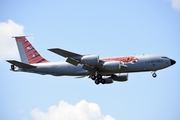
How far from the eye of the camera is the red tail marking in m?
56.1

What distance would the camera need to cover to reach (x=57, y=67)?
171 feet

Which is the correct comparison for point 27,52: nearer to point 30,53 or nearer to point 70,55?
point 30,53

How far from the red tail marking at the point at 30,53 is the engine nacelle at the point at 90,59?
10237 mm

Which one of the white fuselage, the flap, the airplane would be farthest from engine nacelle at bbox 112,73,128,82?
the flap

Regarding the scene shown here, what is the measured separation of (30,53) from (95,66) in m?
12.7

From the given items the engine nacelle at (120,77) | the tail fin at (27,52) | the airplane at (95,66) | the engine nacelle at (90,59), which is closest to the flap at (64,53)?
the airplane at (95,66)

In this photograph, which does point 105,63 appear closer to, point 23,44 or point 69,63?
point 69,63

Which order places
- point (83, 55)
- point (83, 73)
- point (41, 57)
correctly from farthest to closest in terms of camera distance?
point (41, 57) → point (83, 73) → point (83, 55)

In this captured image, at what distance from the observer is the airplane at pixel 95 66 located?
4759cm

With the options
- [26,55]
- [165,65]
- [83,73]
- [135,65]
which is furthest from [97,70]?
[26,55]

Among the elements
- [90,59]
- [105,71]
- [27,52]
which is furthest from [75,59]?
[27,52]

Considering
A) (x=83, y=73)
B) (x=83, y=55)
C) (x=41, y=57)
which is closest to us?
(x=83, y=55)

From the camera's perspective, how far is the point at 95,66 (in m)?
49.5

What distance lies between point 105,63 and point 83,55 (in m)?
3.15
